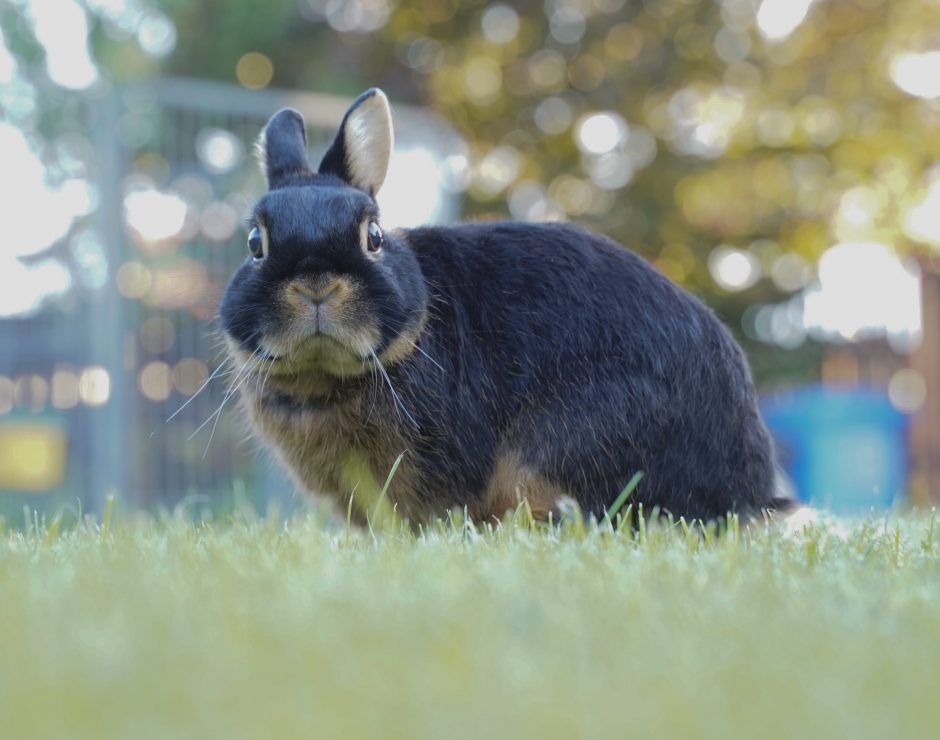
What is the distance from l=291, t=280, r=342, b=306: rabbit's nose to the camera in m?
3.08

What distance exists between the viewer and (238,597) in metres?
1.76

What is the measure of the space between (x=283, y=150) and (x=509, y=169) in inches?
302

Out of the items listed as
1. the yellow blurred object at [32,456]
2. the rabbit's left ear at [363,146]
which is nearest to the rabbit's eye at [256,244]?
the rabbit's left ear at [363,146]

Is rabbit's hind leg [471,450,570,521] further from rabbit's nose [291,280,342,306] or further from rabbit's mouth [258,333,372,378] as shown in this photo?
rabbit's nose [291,280,342,306]

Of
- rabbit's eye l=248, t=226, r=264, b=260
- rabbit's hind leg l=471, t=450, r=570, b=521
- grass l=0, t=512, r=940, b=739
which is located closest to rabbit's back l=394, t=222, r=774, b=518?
rabbit's hind leg l=471, t=450, r=570, b=521

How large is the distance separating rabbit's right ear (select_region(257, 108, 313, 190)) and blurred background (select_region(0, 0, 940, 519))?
3407 millimetres

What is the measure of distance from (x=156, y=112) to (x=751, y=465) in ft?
17.4

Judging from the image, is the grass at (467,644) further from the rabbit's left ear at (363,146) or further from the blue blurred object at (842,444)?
the blue blurred object at (842,444)

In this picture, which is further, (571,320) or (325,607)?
(571,320)

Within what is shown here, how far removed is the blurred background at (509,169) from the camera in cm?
707

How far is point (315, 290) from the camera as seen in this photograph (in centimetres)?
308

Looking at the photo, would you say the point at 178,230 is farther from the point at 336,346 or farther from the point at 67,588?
the point at 67,588

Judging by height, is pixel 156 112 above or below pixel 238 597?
above

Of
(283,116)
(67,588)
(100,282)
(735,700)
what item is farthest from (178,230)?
(735,700)
